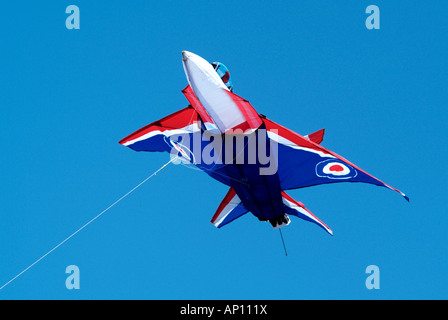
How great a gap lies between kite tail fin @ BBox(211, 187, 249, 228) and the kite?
0.65 m

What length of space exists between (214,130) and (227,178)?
1.73m

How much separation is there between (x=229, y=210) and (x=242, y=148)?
3402 mm

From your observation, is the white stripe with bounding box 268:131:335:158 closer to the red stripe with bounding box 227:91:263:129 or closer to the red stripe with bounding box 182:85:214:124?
the red stripe with bounding box 227:91:263:129

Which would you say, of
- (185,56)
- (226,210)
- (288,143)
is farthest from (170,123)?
(288,143)

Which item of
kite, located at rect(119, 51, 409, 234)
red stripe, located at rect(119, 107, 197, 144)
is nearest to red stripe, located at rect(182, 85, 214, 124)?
kite, located at rect(119, 51, 409, 234)

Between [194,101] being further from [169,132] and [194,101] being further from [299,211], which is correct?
[299,211]

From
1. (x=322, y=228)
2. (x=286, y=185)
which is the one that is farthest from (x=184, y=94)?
(x=322, y=228)

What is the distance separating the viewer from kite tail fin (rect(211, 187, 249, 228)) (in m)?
21.3

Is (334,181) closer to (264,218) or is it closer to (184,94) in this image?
(264,218)

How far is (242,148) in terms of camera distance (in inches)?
727

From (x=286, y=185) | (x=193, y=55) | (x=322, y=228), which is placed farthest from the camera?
(x=322, y=228)

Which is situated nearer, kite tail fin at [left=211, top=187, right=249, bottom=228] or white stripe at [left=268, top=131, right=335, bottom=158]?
white stripe at [left=268, top=131, right=335, bottom=158]

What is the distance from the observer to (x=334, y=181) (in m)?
18.8

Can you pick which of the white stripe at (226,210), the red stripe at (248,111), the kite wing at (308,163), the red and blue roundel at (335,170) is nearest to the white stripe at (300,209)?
the kite wing at (308,163)
